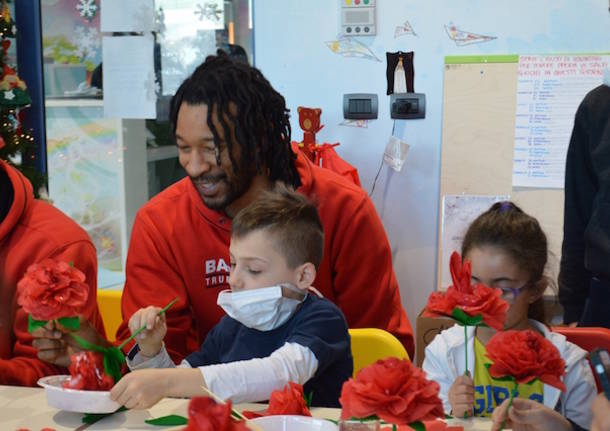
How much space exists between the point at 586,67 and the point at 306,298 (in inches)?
83.5

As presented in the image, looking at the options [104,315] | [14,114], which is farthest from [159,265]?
[14,114]

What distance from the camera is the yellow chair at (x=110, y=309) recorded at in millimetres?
Answer: 2082

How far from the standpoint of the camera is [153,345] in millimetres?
1470

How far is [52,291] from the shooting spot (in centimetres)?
113

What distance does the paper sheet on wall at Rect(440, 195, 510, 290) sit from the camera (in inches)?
130

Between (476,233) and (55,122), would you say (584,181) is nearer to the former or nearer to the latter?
(476,233)

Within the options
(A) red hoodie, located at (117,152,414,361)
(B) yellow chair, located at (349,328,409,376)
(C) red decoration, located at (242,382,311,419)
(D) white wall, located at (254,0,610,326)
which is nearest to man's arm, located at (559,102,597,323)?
(A) red hoodie, located at (117,152,414,361)

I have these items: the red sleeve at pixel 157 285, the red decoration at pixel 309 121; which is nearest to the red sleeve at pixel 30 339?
the red sleeve at pixel 157 285

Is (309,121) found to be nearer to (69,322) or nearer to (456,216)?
(456,216)

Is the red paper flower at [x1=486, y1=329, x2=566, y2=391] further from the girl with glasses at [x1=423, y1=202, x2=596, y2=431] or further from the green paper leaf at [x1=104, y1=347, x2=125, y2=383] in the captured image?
the green paper leaf at [x1=104, y1=347, x2=125, y2=383]

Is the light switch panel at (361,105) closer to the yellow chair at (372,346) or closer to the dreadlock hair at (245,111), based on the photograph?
the dreadlock hair at (245,111)

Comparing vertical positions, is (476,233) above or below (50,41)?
below

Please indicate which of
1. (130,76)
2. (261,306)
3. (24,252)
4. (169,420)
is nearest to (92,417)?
(169,420)

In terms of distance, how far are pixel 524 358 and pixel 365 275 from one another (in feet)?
3.15
